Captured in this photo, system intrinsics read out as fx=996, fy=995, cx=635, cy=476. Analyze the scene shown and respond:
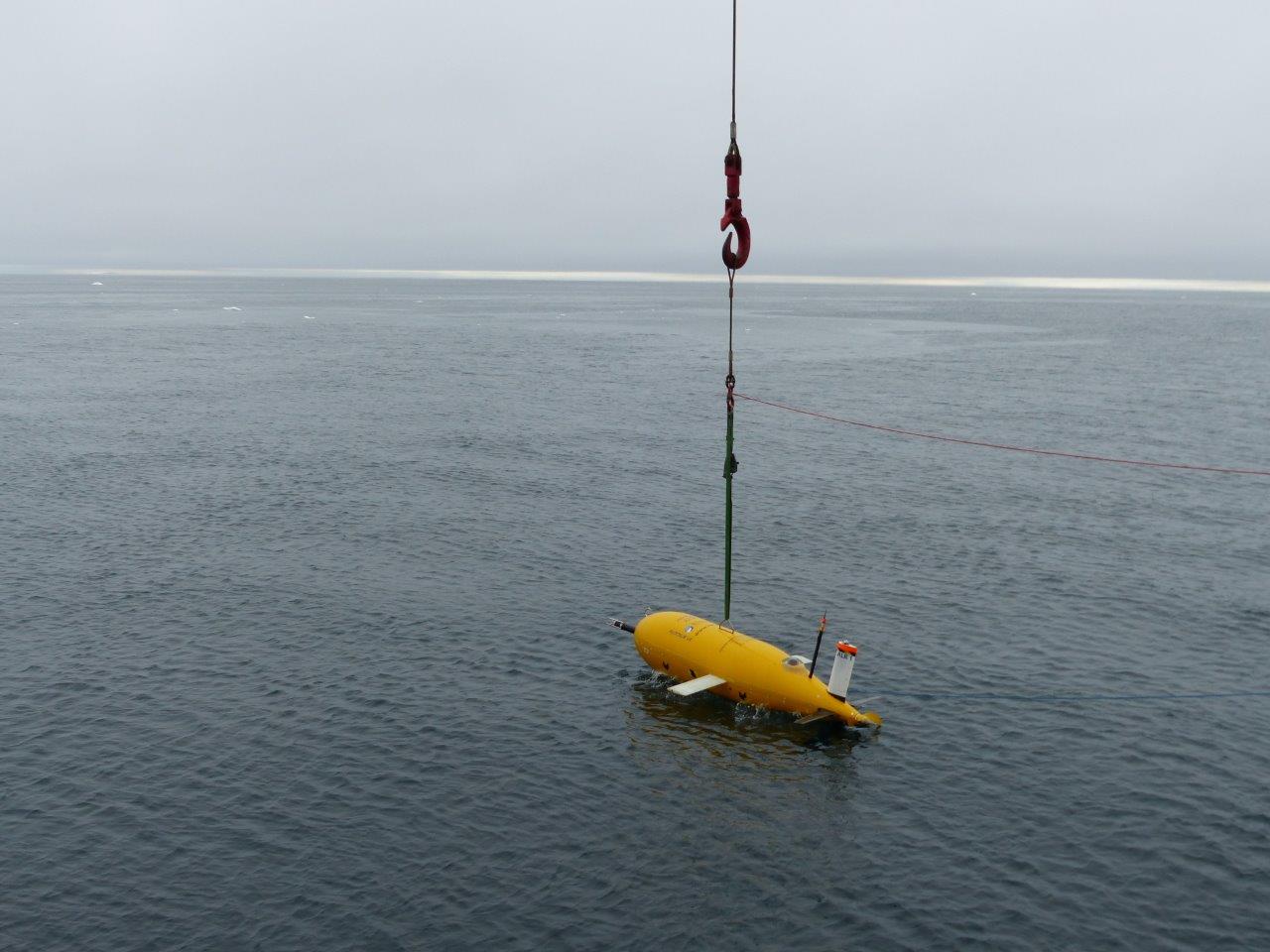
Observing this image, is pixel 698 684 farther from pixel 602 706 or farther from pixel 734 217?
pixel 734 217

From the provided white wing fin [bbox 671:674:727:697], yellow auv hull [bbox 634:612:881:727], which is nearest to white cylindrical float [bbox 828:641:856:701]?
yellow auv hull [bbox 634:612:881:727]

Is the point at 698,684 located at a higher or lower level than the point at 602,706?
higher

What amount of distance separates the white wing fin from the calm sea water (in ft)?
4.51

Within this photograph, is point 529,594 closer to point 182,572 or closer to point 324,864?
point 182,572

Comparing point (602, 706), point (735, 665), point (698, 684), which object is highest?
point (735, 665)

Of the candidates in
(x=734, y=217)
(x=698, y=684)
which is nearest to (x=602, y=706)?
(x=698, y=684)

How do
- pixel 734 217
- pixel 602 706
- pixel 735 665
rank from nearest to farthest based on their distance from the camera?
pixel 734 217
pixel 735 665
pixel 602 706

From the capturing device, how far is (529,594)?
54.7m

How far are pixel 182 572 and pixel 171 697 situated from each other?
56.1 ft

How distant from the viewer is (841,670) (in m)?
39.2

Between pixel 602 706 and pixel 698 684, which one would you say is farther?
pixel 602 706

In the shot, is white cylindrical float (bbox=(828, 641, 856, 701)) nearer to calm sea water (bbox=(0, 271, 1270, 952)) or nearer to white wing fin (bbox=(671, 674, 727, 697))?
calm sea water (bbox=(0, 271, 1270, 952))

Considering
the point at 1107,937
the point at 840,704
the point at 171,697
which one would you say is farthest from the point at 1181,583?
the point at 171,697

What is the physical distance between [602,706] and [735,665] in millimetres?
5881
